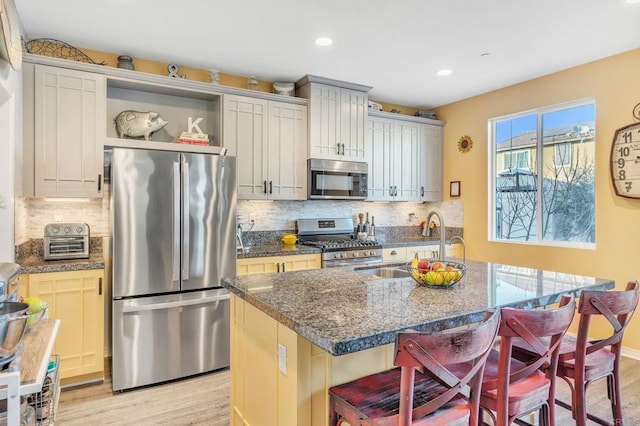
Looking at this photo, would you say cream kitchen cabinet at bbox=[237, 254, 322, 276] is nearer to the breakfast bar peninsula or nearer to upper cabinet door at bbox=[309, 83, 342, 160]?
upper cabinet door at bbox=[309, 83, 342, 160]

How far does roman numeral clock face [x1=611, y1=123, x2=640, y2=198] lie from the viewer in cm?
328

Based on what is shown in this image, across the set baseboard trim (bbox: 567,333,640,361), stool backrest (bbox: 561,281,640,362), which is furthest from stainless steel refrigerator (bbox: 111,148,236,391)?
baseboard trim (bbox: 567,333,640,361)

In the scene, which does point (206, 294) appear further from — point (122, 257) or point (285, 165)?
point (285, 165)

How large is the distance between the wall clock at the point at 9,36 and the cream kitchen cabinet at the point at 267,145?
1.79 metres

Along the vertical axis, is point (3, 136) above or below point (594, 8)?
below

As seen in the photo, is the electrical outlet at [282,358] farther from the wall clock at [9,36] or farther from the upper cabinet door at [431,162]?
the upper cabinet door at [431,162]

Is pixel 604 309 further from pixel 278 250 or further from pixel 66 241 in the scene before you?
pixel 66 241

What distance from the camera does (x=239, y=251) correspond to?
11.6ft

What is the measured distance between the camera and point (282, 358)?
1585 millimetres

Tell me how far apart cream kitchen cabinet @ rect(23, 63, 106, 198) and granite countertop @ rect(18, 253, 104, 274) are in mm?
515

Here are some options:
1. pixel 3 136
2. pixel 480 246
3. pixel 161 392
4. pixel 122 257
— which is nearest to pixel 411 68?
Answer: pixel 480 246

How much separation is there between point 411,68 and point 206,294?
2898 millimetres

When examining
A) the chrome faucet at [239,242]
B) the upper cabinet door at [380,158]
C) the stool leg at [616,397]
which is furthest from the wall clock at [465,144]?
the stool leg at [616,397]

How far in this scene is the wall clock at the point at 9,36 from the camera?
68.1 inches
